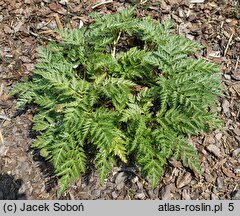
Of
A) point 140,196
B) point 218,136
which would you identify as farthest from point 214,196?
point 140,196

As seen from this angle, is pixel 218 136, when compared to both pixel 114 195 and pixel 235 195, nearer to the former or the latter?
pixel 235 195

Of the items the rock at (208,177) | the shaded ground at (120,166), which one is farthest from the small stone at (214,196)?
the rock at (208,177)

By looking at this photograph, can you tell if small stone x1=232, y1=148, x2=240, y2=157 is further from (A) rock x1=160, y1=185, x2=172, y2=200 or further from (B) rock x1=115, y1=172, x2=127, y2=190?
(B) rock x1=115, y1=172, x2=127, y2=190

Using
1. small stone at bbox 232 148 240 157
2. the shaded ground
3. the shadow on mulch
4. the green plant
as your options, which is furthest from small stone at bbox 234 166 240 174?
the shadow on mulch

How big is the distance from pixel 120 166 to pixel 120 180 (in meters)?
0.14

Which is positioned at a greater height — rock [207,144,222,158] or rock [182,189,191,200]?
rock [207,144,222,158]

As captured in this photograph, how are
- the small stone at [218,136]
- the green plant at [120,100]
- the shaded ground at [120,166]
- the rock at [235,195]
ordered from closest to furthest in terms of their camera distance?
the green plant at [120,100] < the rock at [235,195] < the shaded ground at [120,166] < the small stone at [218,136]

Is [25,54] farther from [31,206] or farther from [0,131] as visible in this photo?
[31,206]

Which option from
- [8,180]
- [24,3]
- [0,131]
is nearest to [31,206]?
[8,180]

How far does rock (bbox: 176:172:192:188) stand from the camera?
12.6 feet

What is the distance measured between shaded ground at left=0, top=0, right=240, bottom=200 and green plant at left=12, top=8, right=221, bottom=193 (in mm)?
228

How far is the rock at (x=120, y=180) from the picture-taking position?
3892mm

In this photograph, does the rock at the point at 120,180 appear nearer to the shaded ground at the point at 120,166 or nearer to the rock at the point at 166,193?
the shaded ground at the point at 120,166

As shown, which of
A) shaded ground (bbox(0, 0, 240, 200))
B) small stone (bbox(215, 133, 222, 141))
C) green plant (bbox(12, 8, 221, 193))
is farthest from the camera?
small stone (bbox(215, 133, 222, 141))
